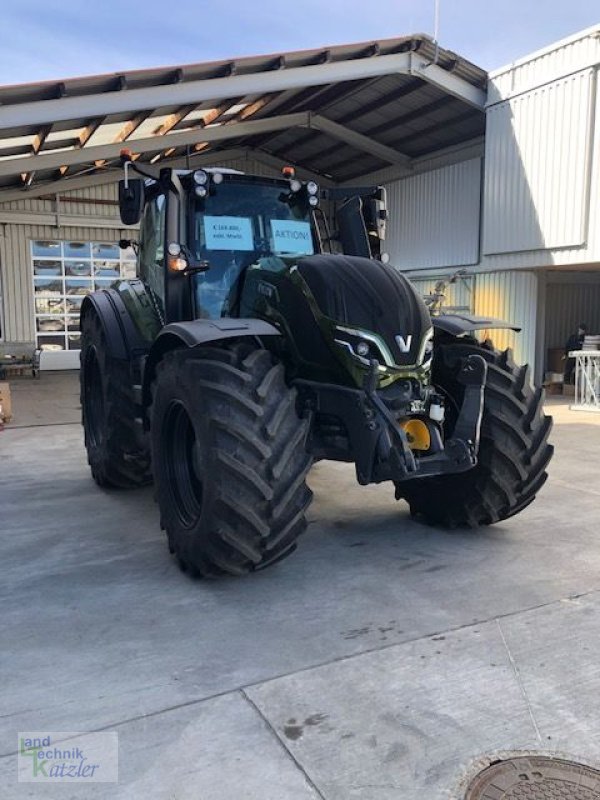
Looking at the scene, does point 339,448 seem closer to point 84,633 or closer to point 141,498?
point 84,633

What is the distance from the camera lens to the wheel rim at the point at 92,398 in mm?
5941

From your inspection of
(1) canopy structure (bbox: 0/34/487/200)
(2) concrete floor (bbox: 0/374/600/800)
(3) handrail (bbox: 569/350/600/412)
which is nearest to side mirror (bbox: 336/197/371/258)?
(2) concrete floor (bbox: 0/374/600/800)

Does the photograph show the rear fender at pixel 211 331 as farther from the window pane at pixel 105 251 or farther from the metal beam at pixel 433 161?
the window pane at pixel 105 251

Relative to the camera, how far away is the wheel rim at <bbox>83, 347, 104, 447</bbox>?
5.94 meters

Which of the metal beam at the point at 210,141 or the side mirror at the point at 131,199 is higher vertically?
the metal beam at the point at 210,141

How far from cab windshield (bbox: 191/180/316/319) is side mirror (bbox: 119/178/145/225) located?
38cm

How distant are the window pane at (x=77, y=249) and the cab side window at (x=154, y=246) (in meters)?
12.3

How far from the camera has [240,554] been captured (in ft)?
10.8

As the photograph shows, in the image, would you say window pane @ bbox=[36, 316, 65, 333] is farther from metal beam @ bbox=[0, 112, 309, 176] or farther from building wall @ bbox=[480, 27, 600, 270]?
building wall @ bbox=[480, 27, 600, 270]

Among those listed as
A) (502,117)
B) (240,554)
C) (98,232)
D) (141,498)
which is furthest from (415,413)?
(98,232)

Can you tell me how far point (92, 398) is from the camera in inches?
243

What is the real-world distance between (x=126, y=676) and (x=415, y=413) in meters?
1.92

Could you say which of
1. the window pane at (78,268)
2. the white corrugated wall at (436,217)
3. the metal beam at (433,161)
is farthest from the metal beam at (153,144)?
the window pane at (78,268)

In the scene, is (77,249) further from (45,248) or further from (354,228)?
(354,228)
